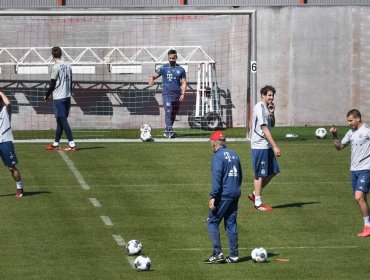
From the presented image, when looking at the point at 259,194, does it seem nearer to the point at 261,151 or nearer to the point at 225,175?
the point at 261,151

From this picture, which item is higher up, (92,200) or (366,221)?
(366,221)

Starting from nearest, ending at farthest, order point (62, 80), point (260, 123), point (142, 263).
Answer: point (142, 263), point (260, 123), point (62, 80)

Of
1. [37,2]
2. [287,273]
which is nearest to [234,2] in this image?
[37,2]

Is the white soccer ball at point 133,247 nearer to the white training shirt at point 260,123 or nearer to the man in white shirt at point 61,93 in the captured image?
the white training shirt at point 260,123

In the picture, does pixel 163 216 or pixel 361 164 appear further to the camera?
pixel 163 216

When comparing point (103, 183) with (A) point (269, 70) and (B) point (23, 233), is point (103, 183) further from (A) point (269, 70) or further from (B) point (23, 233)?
(A) point (269, 70)

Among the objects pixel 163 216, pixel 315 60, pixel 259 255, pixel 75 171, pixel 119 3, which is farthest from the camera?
pixel 119 3

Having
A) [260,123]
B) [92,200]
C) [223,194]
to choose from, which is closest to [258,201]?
[260,123]

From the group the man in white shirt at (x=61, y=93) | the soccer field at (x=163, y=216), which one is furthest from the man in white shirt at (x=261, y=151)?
the man in white shirt at (x=61, y=93)

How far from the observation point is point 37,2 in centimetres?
3853

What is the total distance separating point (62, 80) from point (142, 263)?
11.7m

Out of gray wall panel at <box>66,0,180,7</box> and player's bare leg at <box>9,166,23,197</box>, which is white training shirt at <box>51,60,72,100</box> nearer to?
player's bare leg at <box>9,166,23,197</box>

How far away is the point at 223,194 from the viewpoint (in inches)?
669

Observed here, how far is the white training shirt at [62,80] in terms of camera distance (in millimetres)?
27453
